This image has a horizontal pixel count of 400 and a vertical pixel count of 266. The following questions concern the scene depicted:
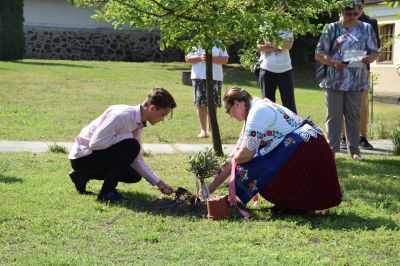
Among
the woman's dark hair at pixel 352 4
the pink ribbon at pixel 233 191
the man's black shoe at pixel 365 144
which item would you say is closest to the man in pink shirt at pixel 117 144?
the pink ribbon at pixel 233 191

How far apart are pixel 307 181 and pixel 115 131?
66.9 inches

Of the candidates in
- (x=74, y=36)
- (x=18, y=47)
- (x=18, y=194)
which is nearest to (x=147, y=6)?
(x=18, y=194)

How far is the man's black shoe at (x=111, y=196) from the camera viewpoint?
5.96m

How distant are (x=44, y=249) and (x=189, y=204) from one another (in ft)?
5.05

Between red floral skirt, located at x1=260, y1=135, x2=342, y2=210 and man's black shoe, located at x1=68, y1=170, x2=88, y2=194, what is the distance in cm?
176

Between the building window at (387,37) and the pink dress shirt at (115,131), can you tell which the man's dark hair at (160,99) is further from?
the building window at (387,37)

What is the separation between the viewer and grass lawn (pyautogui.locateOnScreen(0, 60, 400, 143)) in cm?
1057

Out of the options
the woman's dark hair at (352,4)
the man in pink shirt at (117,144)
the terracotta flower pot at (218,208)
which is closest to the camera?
the terracotta flower pot at (218,208)

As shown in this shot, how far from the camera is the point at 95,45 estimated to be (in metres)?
30.0

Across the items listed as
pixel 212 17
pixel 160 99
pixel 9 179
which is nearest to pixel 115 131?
pixel 160 99

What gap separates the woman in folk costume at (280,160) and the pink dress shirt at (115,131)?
882 millimetres

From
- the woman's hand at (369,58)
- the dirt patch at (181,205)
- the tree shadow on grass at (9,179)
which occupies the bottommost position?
the tree shadow on grass at (9,179)

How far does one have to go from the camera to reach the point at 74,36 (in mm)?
29516

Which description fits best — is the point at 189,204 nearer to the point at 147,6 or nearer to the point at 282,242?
the point at 282,242
